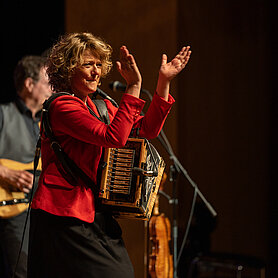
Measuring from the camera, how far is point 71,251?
1.91 m

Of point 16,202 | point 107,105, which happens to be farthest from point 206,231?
point 107,105

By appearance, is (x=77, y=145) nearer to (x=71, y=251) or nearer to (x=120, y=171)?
(x=120, y=171)

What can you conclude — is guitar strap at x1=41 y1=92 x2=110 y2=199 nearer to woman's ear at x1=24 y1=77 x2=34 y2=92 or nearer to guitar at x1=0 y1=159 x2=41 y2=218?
guitar at x1=0 y1=159 x2=41 y2=218

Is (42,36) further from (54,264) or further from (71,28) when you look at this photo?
(54,264)

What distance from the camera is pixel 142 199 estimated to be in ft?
6.50

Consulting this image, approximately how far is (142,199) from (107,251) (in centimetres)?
24

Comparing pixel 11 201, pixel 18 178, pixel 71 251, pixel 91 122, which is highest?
pixel 91 122

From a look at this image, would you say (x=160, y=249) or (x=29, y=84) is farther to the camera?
(x=29, y=84)

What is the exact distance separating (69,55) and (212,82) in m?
3.46

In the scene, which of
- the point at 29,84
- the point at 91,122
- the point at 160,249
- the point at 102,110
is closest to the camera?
the point at 91,122

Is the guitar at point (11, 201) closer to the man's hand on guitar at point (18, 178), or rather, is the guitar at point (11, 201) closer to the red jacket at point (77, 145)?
the man's hand on guitar at point (18, 178)

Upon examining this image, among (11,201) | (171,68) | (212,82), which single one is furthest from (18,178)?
(212,82)

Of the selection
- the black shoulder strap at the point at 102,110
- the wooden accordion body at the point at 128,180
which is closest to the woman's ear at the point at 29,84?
the black shoulder strap at the point at 102,110

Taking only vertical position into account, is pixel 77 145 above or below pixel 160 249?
above
